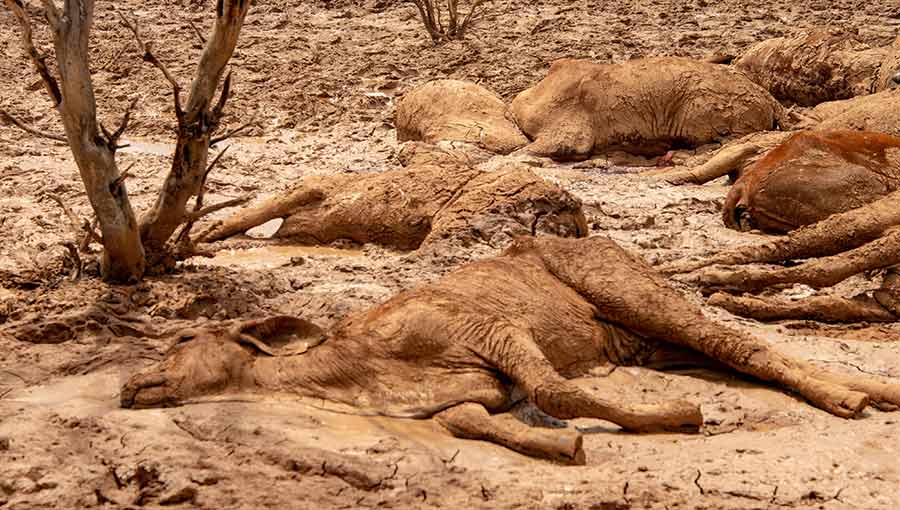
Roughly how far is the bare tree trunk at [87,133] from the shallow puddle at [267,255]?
0.95m

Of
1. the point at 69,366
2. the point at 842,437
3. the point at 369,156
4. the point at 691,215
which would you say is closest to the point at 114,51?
the point at 369,156

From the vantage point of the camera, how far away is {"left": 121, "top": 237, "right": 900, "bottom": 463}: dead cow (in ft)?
14.1

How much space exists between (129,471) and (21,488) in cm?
33

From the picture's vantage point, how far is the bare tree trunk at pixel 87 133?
576cm

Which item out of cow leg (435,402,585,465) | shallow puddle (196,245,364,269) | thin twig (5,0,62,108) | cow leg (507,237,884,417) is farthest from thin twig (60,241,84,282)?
cow leg (435,402,585,465)

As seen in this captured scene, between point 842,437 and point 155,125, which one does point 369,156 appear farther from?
point 842,437

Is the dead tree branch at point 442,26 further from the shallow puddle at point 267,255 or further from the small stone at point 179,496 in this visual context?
the small stone at point 179,496

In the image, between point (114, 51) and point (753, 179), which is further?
point (114, 51)

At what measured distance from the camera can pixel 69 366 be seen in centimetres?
484

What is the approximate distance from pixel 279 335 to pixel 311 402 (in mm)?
488

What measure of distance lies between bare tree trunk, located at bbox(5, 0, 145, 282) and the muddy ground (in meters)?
0.21

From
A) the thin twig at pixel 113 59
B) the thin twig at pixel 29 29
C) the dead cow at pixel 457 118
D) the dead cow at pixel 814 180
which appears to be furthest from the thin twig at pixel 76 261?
the thin twig at pixel 113 59

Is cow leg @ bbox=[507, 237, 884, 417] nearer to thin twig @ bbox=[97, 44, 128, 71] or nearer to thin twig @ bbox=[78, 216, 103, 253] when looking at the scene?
thin twig @ bbox=[78, 216, 103, 253]

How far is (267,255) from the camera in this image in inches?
293
